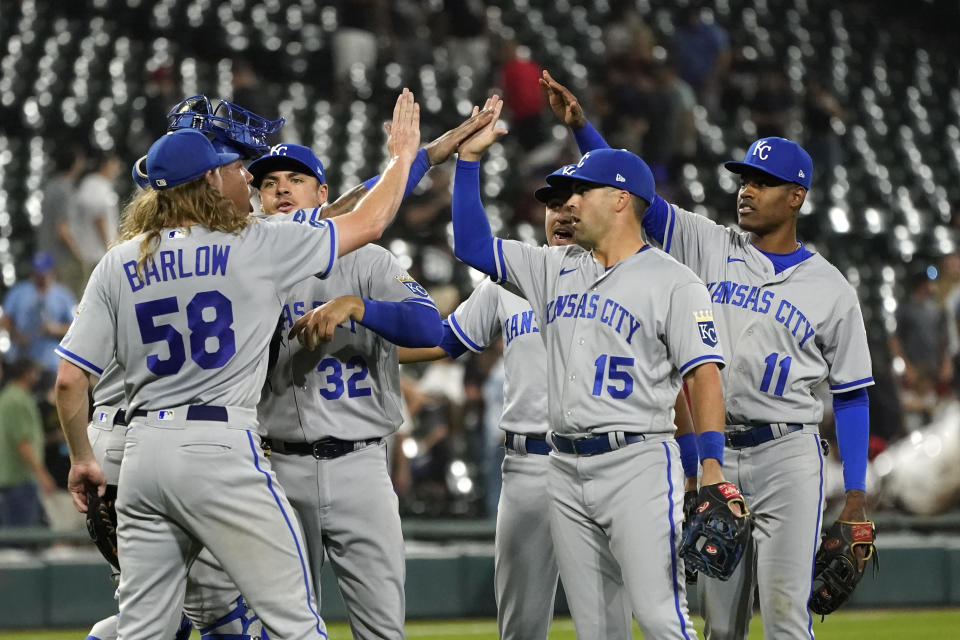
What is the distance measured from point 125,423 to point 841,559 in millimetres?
2332

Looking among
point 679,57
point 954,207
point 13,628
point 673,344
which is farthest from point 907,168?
point 673,344

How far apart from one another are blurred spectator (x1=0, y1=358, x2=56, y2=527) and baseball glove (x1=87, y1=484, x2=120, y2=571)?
12.4 ft

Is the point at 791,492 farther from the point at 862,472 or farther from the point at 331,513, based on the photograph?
the point at 331,513

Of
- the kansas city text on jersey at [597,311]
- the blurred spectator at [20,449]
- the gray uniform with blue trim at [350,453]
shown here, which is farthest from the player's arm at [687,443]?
the blurred spectator at [20,449]

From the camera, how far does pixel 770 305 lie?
4480 mm

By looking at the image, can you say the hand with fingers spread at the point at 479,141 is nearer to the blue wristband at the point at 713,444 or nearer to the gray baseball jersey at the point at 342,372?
the gray baseball jersey at the point at 342,372

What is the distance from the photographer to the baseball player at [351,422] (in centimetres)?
421

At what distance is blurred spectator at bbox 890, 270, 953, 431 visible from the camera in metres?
10.0

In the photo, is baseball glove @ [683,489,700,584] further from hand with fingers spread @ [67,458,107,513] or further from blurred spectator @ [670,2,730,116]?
blurred spectator @ [670,2,730,116]

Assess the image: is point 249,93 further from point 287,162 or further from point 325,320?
point 325,320

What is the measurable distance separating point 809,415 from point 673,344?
78 centimetres

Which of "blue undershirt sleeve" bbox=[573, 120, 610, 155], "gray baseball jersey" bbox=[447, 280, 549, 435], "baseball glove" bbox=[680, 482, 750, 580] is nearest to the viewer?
"baseball glove" bbox=[680, 482, 750, 580]

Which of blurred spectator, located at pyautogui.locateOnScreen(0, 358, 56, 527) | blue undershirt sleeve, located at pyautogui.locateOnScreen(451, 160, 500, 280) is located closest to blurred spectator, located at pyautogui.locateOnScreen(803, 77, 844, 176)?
blurred spectator, located at pyautogui.locateOnScreen(0, 358, 56, 527)

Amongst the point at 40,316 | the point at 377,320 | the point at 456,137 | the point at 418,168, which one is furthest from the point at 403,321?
the point at 40,316
